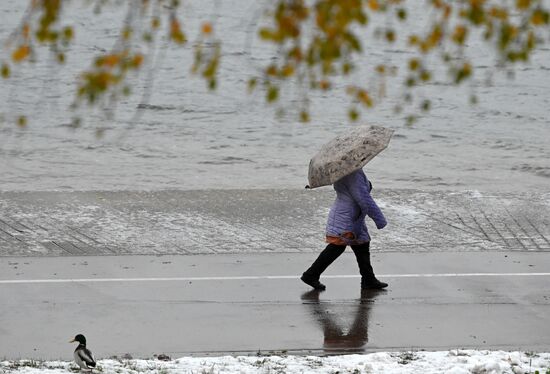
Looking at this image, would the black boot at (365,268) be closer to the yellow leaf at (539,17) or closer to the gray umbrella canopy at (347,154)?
the gray umbrella canopy at (347,154)

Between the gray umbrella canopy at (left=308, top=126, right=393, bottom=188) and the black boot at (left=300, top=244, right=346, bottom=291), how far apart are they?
62 cm

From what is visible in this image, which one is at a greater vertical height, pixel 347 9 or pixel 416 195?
pixel 347 9

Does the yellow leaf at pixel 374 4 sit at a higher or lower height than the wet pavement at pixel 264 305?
higher

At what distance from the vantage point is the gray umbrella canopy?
1056 cm

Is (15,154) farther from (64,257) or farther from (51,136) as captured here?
(64,257)

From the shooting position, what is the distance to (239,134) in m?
22.1

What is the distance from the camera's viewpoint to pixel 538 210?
14062mm

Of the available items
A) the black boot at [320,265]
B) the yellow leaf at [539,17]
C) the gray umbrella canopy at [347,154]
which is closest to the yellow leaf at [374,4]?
the yellow leaf at [539,17]

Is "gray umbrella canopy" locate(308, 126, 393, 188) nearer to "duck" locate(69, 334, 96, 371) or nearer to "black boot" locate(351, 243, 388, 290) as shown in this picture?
"black boot" locate(351, 243, 388, 290)

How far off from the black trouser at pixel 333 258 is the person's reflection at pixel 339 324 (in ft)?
0.54

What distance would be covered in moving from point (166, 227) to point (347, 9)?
26.4 feet

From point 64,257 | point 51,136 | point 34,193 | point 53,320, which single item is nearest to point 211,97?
point 51,136

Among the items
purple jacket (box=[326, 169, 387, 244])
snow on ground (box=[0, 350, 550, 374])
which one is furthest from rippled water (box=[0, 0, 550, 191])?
snow on ground (box=[0, 350, 550, 374])

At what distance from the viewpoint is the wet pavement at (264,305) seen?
9.24 meters
